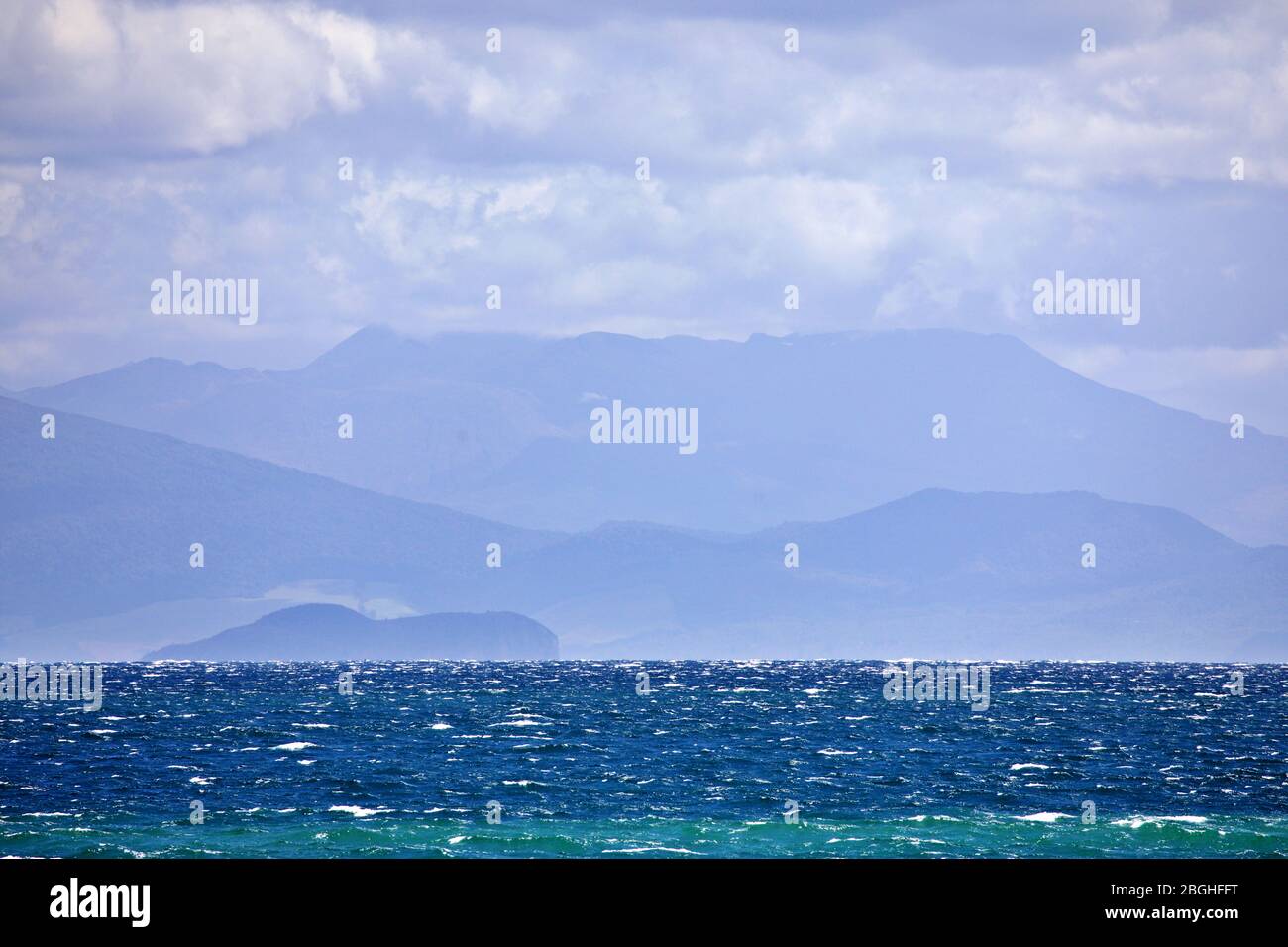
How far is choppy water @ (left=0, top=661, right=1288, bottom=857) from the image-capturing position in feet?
176

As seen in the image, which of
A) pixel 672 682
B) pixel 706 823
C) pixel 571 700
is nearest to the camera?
pixel 706 823

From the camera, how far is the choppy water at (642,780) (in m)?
53.8

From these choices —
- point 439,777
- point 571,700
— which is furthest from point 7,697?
point 439,777

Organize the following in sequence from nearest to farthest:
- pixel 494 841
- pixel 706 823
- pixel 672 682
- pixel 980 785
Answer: pixel 494 841 → pixel 706 823 → pixel 980 785 → pixel 672 682

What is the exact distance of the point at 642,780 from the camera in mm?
70500
